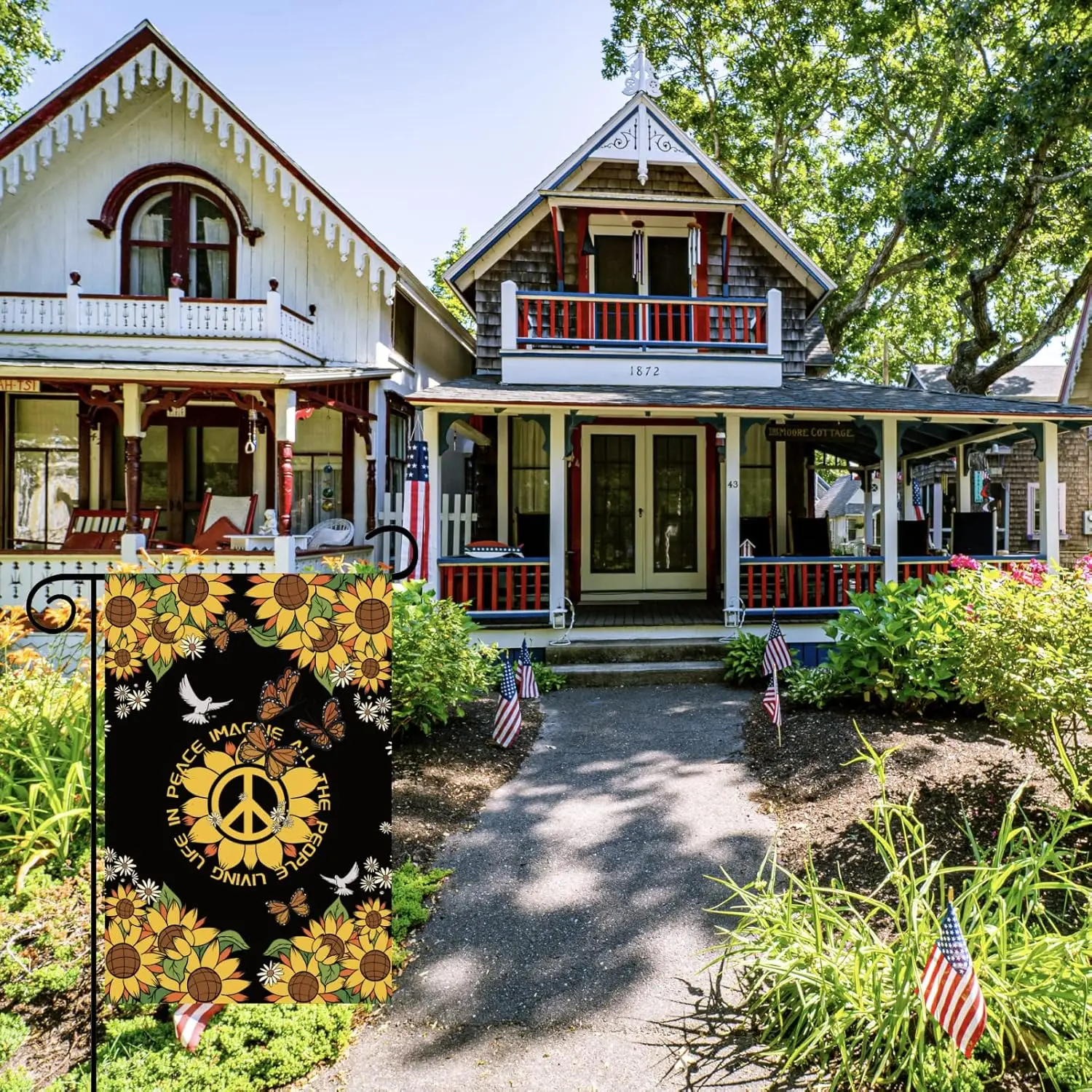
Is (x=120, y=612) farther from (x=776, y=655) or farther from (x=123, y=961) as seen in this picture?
(x=776, y=655)

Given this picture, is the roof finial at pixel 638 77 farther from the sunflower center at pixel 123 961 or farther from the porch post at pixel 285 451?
the sunflower center at pixel 123 961

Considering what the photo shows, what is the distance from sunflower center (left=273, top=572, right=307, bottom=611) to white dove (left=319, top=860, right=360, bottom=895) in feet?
2.82

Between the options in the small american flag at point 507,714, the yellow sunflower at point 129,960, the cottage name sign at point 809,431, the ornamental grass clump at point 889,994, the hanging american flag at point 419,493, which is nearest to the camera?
the yellow sunflower at point 129,960

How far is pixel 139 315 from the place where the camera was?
34.6 feet

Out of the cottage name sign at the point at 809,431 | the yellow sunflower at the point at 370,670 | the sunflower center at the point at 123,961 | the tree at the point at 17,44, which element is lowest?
the sunflower center at the point at 123,961

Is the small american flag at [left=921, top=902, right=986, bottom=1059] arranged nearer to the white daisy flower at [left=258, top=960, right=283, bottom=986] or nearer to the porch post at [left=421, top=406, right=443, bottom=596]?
the white daisy flower at [left=258, top=960, right=283, bottom=986]

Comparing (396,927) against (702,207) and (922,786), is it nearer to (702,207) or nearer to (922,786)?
(922,786)

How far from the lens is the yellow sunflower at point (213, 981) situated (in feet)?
7.52

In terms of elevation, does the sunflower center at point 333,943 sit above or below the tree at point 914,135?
below

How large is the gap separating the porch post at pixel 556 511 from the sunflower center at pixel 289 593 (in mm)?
6946

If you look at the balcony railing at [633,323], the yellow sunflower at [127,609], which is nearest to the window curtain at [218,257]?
the balcony railing at [633,323]

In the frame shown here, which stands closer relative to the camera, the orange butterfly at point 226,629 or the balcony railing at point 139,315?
the orange butterfly at point 226,629

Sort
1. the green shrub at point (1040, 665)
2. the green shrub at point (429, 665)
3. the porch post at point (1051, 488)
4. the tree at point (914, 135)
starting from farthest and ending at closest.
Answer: the tree at point (914, 135), the porch post at point (1051, 488), the green shrub at point (429, 665), the green shrub at point (1040, 665)

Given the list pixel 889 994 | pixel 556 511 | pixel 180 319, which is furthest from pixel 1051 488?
pixel 180 319
